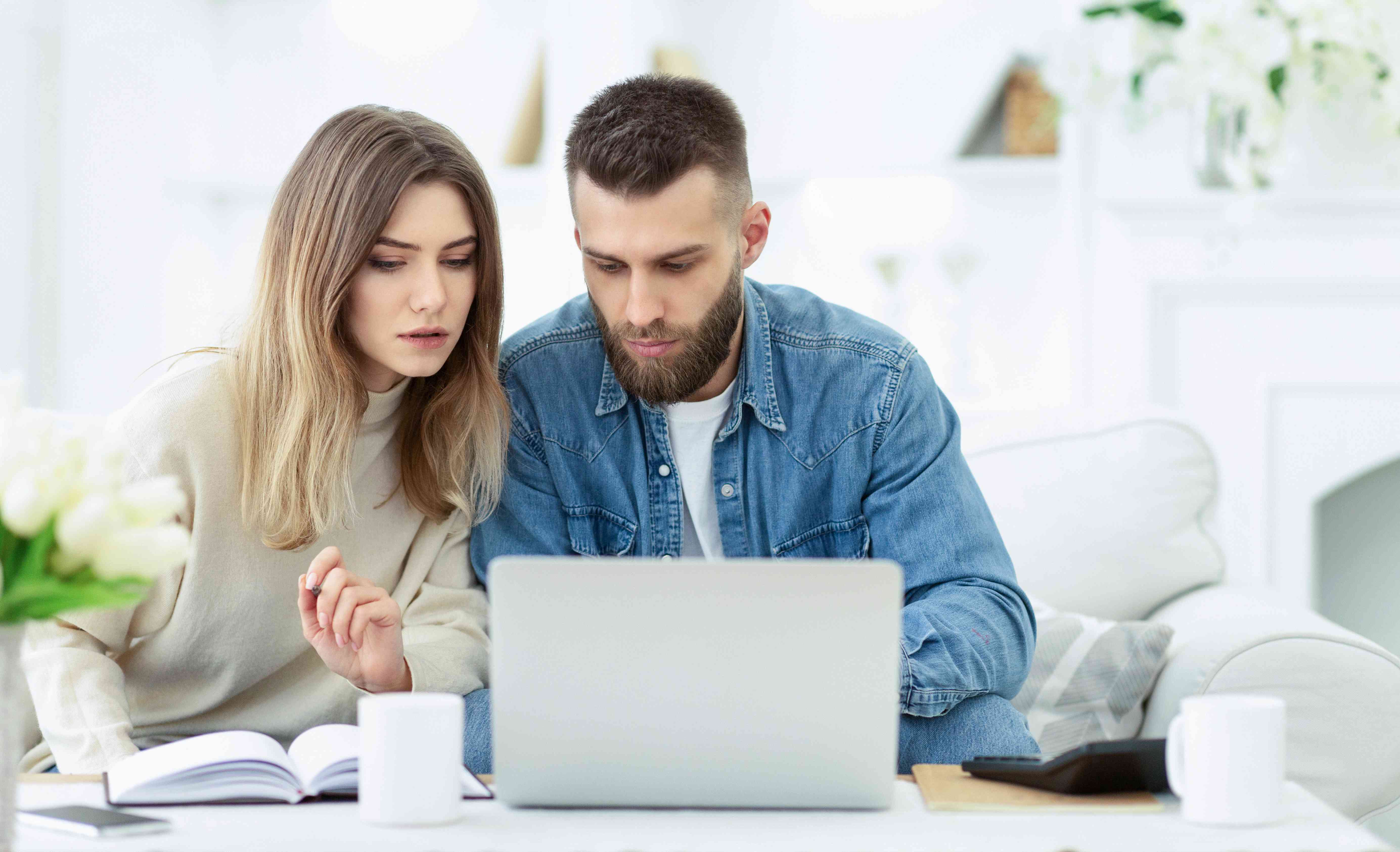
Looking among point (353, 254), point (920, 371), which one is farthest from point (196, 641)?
point (920, 371)

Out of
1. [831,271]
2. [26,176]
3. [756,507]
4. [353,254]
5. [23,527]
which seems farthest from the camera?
[831,271]

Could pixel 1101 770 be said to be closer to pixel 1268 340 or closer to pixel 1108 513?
pixel 1108 513

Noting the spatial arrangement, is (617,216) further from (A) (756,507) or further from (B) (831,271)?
(B) (831,271)

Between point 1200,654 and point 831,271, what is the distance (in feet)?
6.18

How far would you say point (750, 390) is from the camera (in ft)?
5.77

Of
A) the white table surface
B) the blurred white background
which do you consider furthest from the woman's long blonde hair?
the blurred white background

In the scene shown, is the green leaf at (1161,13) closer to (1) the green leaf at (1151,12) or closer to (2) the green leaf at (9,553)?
(1) the green leaf at (1151,12)

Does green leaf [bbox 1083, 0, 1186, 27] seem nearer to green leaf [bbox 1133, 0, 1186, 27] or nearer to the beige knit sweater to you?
green leaf [bbox 1133, 0, 1186, 27]

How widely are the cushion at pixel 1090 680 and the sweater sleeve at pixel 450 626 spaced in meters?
0.73

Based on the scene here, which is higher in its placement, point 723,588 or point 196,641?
point 723,588

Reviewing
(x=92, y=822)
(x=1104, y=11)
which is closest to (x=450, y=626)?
(x=92, y=822)

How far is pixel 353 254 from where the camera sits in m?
1.53

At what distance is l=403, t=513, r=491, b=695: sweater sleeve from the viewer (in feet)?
5.06

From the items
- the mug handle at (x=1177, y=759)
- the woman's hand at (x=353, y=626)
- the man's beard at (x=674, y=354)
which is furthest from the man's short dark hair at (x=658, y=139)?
the mug handle at (x=1177, y=759)
